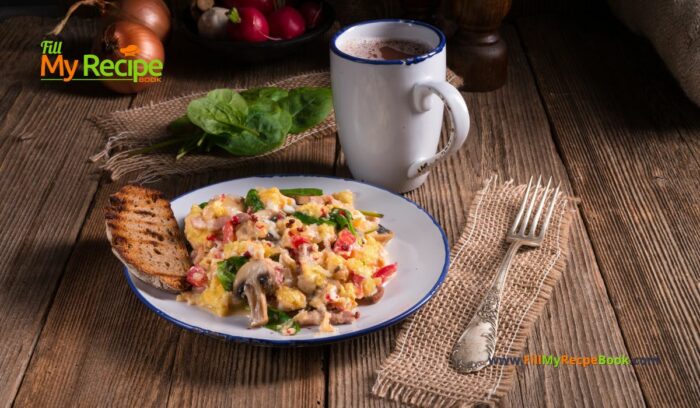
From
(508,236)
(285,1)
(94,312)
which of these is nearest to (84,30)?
(285,1)

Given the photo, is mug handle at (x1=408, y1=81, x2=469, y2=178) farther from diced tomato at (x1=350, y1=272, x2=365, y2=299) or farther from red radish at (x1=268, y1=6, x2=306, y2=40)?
red radish at (x1=268, y1=6, x2=306, y2=40)

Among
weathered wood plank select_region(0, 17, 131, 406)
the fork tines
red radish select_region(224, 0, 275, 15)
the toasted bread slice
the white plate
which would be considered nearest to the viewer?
the white plate

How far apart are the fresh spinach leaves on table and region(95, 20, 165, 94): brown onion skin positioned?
1.30ft

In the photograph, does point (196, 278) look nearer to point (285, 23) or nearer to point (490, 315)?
point (490, 315)

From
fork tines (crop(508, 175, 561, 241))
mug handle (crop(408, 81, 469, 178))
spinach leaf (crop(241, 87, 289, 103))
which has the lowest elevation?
spinach leaf (crop(241, 87, 289, 103))

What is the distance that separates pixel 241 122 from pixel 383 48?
15.8 inches

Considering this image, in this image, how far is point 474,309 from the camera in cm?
146

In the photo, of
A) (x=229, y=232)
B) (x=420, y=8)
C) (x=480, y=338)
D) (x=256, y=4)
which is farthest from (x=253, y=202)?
(x=420, y=8)

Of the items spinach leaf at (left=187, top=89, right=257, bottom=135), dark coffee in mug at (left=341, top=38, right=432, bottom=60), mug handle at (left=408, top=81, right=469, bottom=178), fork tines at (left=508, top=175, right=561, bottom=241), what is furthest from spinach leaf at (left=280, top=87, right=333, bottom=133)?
fork tines at (left=508, top=175, right=561, bottom=241)

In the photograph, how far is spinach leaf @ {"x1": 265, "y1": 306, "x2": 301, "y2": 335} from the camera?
130cm

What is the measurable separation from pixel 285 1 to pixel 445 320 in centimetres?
156

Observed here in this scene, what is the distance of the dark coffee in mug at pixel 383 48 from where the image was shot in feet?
5.90

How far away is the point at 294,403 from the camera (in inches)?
50.8

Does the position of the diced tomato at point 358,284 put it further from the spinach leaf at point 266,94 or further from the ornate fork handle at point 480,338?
the spinach leaf at point 266,94
